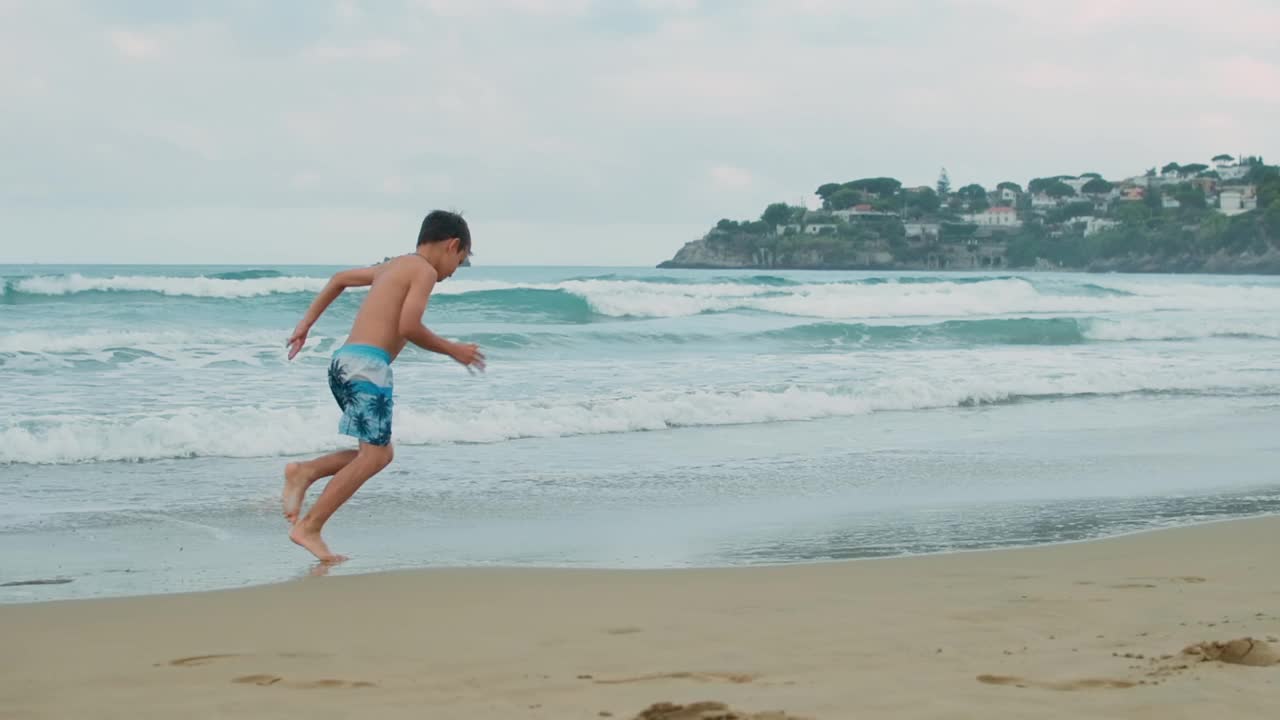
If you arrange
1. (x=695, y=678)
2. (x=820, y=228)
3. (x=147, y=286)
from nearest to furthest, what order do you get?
1. (x=695, y=678)
2. (x=147, y=286)
3. (x=820, y=228)

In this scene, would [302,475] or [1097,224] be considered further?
[1097,224]

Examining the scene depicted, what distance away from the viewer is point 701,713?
3.10 m

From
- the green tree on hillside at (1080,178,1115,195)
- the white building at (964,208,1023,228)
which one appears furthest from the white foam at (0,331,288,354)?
the green tree on hillside at (1080,178,1115,195)

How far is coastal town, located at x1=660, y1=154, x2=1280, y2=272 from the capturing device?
112250 mm

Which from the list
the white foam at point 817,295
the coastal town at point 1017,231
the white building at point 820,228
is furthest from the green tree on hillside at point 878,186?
the white foam at point 817,295

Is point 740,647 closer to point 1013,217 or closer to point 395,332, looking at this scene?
point 395,332

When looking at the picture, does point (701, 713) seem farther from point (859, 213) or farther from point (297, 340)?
point (859, 213)

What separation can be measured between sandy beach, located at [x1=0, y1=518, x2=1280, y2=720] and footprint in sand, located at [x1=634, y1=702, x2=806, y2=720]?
0.01 meters

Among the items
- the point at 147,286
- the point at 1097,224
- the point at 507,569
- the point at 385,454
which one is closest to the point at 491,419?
the point at 385,454

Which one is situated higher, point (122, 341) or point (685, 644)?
point (122, 341)

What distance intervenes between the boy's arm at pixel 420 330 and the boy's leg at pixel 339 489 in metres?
0.52

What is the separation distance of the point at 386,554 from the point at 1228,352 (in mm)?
17854

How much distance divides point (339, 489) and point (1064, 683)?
11.0 feet

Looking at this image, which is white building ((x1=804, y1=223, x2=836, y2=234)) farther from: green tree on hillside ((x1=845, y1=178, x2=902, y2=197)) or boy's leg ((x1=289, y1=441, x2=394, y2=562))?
boy's leg ((x1=289, y1=441, x2=394, y2=562))
